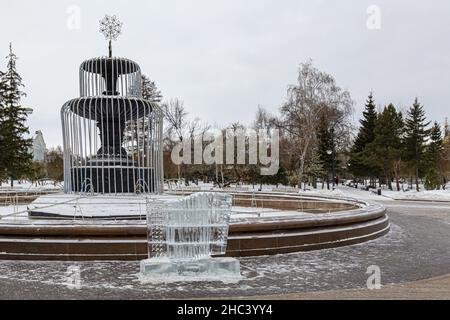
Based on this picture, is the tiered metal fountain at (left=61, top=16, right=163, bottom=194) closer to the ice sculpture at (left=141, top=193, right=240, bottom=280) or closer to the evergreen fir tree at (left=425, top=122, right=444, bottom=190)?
the ice sculpture at (left=141, top=193, right=240, bottom=280)

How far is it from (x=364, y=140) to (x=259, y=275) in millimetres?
46282

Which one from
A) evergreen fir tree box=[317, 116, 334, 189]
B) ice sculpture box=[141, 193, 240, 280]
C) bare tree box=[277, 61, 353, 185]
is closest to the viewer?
ice sculpture box=[141, 193, 240, 280]

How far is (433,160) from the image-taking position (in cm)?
4541

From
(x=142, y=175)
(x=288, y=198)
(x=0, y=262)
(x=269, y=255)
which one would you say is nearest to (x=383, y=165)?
(x=288, y=198)

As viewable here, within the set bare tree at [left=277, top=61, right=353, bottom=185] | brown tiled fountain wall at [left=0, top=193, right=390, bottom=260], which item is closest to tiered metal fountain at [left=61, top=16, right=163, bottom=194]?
brown tiled fountain wall at [left=0, top=193, right=390, bottom=260]

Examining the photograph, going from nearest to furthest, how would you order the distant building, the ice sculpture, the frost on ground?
the frost on ground < the ice sculpture < the distant building

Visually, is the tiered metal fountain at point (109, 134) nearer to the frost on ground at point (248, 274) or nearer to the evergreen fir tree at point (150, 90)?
the frost on ground at point (248, 274)

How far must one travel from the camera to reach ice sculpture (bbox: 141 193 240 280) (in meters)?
7.19

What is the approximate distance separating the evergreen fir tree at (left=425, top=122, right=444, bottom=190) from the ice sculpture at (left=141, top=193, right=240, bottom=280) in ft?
133

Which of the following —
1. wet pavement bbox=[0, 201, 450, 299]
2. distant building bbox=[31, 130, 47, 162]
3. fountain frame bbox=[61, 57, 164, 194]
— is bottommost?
wet pavement bbox=[0, 201, 450, 299]

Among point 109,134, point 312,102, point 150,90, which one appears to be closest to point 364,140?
point 312,102
